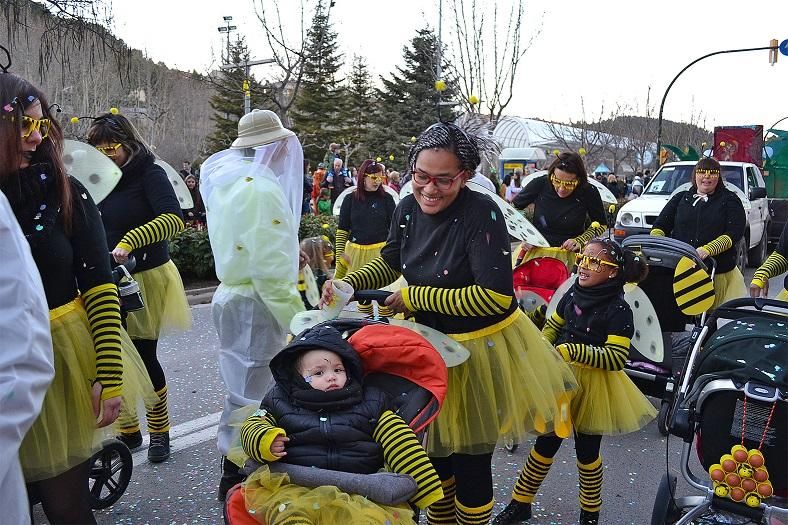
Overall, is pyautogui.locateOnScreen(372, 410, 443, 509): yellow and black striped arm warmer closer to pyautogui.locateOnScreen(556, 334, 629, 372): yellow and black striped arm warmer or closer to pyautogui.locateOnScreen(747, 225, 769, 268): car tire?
pyautogui.locateOnScreen(556, 334, 629, 372): yellow and black striped arm warmer

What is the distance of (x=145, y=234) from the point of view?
161 inches

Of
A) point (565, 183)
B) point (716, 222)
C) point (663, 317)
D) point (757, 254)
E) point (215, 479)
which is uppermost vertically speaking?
point (565, 183)

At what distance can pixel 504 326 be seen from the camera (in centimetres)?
299

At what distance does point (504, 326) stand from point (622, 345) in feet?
3.17

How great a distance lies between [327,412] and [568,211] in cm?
400

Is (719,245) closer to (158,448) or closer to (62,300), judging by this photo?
(158,448)

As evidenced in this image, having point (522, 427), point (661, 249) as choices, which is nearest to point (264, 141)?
point (522, 427)

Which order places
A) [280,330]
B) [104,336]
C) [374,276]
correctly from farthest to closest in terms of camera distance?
1. [280,330]
2. [374,276]
3. [104,336]

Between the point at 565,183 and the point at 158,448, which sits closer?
the point at 158,448

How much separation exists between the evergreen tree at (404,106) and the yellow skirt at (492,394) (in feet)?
95.3

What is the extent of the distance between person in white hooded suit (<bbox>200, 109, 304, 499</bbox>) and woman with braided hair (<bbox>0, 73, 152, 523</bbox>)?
1.12 metres

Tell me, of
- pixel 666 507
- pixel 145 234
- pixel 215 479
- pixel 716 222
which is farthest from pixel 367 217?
pixel 666 507

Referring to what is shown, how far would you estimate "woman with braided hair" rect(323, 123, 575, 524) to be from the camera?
2.78m

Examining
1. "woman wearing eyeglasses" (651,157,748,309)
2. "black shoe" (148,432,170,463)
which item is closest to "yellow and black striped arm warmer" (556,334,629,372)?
"black shoe" (148,432,170,463)
